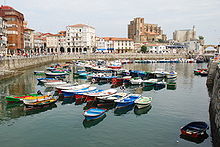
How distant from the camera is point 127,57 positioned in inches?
5536

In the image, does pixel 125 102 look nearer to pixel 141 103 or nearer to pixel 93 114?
pixel 141 103

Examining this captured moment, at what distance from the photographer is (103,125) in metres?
25.6

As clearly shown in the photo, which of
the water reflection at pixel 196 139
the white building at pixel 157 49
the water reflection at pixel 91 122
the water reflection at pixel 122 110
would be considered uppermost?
the white building at pixel 157 49

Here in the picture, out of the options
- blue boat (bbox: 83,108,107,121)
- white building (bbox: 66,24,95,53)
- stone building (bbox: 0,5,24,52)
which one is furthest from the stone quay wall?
blue boat (bbox: 83,108,107,121)

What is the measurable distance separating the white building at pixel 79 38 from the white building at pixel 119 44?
17.8 metres

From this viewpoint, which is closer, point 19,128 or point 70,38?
point 19,128

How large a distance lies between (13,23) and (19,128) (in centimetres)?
7388

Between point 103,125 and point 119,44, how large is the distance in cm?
13489

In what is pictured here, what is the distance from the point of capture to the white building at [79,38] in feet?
449

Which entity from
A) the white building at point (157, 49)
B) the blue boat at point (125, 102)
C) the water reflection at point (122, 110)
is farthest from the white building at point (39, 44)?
the water reflection at point (122, 110)

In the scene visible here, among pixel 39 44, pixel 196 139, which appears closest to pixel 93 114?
pixel 196 139

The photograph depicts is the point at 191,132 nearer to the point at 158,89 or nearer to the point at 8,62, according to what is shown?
the point at 158,89

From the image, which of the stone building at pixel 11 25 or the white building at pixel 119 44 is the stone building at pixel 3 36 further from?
the white building at pixel 119 44

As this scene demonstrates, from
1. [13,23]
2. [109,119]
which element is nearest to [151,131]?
[109,119]
